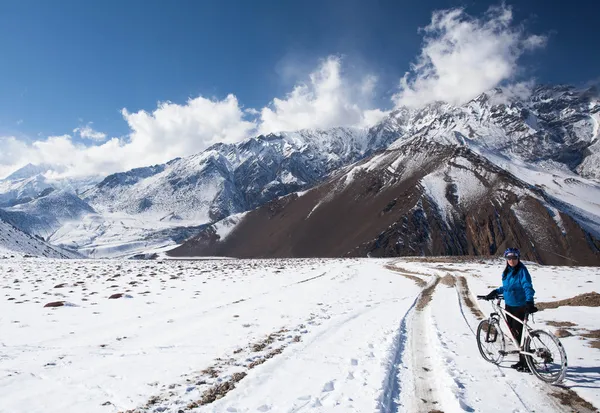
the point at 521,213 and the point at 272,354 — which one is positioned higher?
the point at 521,213

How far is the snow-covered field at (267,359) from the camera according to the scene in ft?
24.6

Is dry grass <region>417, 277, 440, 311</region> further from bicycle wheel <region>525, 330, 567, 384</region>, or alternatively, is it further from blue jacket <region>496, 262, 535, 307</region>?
bicycle wheel <region>525, 330, 567, 384</region>

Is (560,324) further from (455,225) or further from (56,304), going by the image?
(455,225)

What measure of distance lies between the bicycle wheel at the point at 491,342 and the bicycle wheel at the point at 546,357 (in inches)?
41.5

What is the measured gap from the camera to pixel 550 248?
140625 mm

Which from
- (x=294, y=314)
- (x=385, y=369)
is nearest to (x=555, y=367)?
(x=385, y=369)

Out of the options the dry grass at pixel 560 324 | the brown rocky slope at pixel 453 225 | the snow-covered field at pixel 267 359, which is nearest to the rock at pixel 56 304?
the snow-covered field at pixel 267 359

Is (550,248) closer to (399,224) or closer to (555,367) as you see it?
(399,224)

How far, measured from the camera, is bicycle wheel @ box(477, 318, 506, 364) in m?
10.2

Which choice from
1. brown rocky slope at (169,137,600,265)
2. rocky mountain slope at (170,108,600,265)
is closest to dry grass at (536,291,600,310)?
brown rocky slope at (169,137,600,265)

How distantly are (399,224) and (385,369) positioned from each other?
6039 inches

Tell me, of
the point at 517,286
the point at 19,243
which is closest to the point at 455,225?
the point at 19,243

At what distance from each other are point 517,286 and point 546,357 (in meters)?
1.88

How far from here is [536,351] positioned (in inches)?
350
